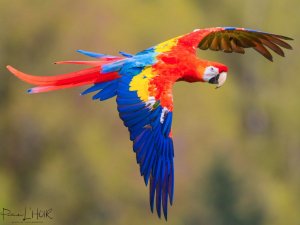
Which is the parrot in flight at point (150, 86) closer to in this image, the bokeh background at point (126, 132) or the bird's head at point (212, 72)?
the bird's head at point (212, 72)

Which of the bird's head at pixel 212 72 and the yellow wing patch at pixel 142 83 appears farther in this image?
the bird's head at pixel 212 72

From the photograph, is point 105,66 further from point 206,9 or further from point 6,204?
point 206,9

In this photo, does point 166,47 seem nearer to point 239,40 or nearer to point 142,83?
point 142,83

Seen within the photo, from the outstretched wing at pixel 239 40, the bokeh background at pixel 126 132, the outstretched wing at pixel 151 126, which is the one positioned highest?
the bokeh background at pixel 126 132

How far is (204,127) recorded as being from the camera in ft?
96.7

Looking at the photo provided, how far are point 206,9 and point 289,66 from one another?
3285mm

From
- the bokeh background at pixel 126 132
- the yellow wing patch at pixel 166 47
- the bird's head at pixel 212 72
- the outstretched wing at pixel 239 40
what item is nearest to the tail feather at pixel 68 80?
the yellow wing patch at pixel 166 47

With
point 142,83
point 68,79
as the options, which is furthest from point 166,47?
point 68,79

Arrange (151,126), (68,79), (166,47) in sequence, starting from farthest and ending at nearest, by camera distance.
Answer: (166,47), (68,79), (151,126)

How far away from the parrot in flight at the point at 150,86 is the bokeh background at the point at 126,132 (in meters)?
15.7

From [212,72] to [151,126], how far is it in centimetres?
85

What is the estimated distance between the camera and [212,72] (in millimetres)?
8078

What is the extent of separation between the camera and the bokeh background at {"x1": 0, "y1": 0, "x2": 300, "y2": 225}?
26.2 m

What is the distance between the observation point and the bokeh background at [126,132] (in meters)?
26.2
